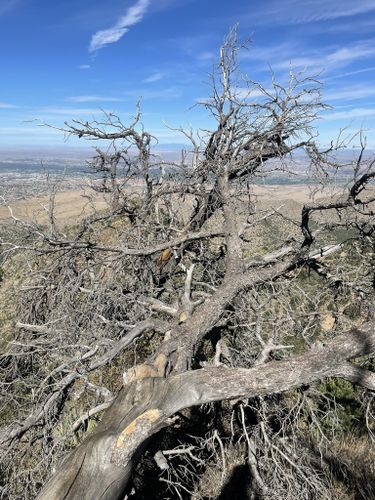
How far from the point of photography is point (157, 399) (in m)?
3.23

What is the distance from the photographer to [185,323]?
4648mm

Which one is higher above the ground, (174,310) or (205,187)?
(205,187)

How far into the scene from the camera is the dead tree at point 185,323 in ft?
11.0

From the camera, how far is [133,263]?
19.5 ft

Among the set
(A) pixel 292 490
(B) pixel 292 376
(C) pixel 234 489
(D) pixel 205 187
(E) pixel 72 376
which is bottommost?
(C) pixel 234 489

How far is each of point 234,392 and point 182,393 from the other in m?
0.41

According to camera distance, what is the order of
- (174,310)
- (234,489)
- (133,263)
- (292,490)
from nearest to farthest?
1. (292,490)
2. (174,310)
3. (234,489)
4. (133,263)

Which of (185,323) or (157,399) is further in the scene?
(185,323)

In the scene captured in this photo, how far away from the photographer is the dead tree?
335cm

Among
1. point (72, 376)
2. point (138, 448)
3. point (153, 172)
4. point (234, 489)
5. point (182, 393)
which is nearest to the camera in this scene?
point (138, 448)

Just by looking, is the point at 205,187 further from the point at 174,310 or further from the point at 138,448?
the point at 138,448

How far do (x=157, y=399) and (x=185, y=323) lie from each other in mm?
1469

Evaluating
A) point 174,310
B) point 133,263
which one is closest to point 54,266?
point 133,263

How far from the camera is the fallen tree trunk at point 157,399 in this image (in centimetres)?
285
